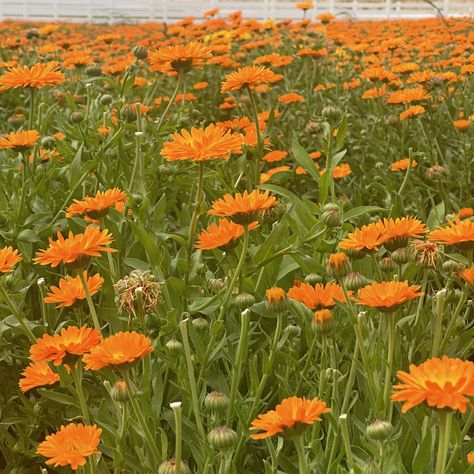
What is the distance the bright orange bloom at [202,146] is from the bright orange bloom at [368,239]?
26cm

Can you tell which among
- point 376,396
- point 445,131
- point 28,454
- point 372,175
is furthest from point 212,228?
point 445,131

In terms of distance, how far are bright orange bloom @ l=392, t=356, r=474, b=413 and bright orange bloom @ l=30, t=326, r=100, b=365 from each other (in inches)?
19.6

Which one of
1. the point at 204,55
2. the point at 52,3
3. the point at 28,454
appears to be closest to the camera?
the point at 28,454

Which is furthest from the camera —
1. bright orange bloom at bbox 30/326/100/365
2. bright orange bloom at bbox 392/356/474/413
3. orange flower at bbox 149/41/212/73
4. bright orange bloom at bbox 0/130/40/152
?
orange flower at bbox 149/41/212/73

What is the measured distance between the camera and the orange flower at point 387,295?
3.76 feet

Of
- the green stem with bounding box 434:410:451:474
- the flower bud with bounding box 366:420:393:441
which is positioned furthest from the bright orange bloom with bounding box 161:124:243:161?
the green stem with bounding box 434:410:451:474

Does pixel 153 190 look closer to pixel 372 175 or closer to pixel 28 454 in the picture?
pixel 28 454

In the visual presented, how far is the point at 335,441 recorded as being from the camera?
3.99 feet

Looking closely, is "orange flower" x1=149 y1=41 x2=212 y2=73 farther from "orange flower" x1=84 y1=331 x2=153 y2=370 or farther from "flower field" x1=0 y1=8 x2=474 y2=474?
"orange flower" x1=84 y1=331 x2=153 y2=370

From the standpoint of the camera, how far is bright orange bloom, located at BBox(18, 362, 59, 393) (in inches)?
53.2

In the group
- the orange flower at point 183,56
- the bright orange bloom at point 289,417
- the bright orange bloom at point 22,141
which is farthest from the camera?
the orange flower at point 183,56

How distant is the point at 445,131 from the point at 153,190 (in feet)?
6.20

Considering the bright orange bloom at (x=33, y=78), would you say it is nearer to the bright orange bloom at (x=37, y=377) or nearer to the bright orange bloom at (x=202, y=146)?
the bright orange bloom at (x=202, y=146)

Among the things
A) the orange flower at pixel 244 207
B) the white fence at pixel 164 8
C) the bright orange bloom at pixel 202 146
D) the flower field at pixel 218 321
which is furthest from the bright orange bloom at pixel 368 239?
the white fence at pixel 164 8
